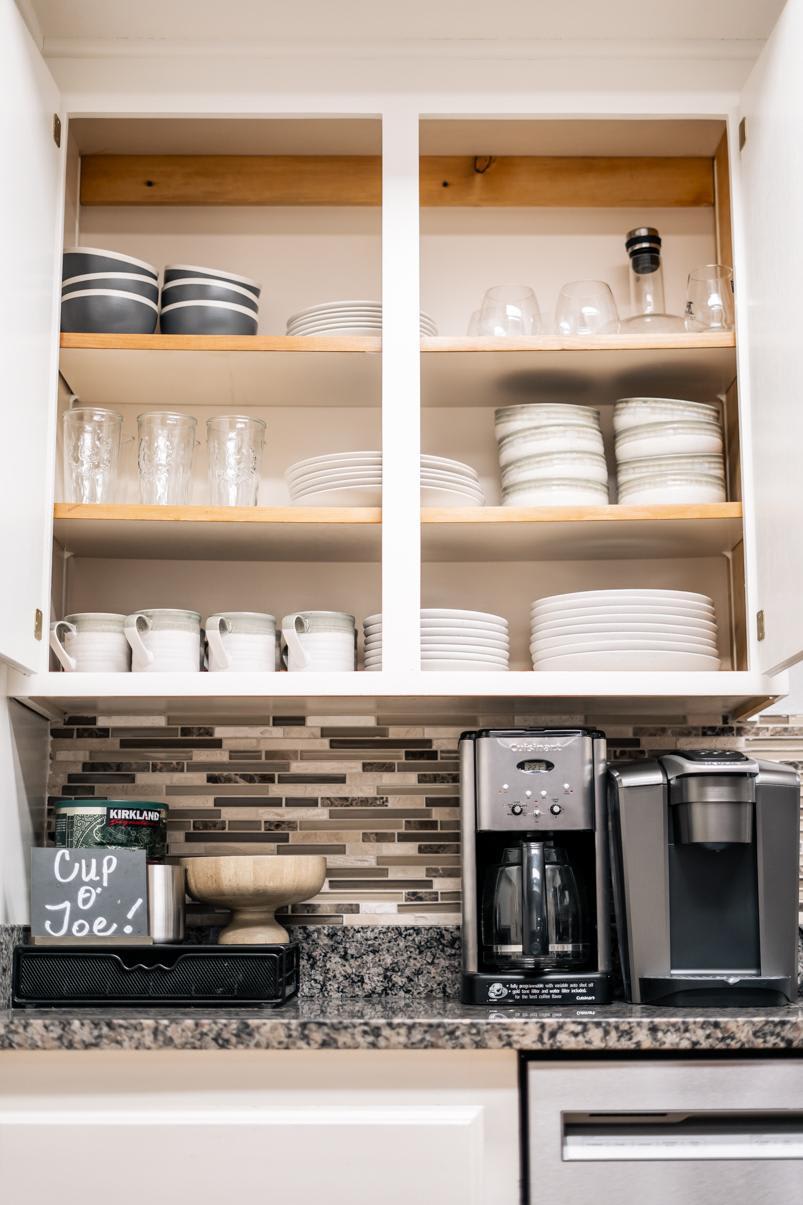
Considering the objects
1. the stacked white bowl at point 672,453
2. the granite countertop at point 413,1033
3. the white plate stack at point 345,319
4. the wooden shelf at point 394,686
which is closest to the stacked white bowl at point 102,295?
the white plate stack at point 345,319

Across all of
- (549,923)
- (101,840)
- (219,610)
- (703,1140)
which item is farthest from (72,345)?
(703,1140)

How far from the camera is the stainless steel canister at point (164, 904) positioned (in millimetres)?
1975

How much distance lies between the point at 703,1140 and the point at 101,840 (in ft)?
3.23

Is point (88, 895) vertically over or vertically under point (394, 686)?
under

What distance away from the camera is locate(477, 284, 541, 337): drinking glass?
2209 millimetres

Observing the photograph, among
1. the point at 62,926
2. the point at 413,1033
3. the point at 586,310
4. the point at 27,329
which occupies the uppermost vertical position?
the point at 586,310

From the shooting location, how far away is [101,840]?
2.05 m

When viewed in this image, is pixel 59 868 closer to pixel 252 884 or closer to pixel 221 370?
pixel 252 884

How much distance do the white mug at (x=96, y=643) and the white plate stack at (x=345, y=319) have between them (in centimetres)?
59

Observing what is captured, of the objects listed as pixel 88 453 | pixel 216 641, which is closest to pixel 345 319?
pixel 88 453

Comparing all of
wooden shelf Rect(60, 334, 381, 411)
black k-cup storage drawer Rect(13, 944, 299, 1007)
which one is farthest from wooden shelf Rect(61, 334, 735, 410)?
black k-cup storage drawer Rect(13, 944, 299, 1007)

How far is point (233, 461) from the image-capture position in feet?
7.11

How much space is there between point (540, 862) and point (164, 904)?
0.58 metres

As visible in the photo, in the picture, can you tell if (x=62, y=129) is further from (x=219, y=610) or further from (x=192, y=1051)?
(x=192, y=1051)
